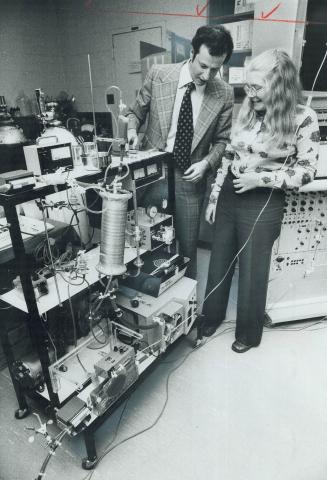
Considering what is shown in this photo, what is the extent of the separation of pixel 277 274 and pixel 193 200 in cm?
68

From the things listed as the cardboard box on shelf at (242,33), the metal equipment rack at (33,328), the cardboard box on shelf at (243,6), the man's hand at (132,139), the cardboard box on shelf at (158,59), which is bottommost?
the metal equipment rack at (33,328)

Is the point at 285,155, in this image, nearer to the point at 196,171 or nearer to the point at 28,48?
the point at 196,171

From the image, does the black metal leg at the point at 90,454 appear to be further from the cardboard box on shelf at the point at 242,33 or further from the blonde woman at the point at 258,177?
the cardboard box on shelf at the point at 242,33

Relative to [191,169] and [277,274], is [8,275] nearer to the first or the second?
[191,169]

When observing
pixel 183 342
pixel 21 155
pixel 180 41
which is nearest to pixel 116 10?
pixel 180 41

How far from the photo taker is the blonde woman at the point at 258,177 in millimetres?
1448

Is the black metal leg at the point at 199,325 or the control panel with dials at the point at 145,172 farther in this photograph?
the black metal leg at the point at 199,325

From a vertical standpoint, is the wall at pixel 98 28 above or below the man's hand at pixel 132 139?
above

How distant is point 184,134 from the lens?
1850mm

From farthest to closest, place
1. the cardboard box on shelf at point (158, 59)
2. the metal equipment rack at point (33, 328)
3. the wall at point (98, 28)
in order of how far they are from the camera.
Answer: the wall at point (98, 28) → the cardboard box on shelf at point (158, 59) → the metal equipment rack at point (33, 328)

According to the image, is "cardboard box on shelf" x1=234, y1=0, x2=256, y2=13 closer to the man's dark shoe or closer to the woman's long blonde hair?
the woman's long blonde hair

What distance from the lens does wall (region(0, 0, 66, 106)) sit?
12.1 feet

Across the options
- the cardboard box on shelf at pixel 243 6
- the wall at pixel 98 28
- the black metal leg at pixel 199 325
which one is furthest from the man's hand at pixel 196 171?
the wall at pixel 98 28

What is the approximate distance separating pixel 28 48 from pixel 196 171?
321cm
